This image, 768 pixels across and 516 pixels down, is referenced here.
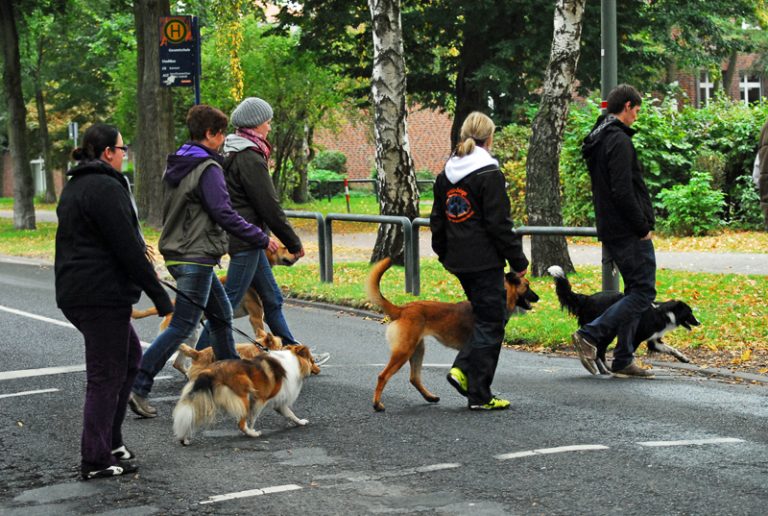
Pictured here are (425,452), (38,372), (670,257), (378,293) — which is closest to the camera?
(425,452)

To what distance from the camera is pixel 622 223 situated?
8.86 metres

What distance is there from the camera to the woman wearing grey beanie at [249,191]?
8461mm

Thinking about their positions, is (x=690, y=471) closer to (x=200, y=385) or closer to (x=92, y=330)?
(x=200, y=385)

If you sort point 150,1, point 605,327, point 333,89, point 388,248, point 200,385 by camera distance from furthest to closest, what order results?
point 333,89, point 150,1, point 388,248, point 605,327, point 200,385

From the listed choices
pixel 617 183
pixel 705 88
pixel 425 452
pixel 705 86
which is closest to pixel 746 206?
pixel 617 183

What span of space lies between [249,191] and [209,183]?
0.99 m

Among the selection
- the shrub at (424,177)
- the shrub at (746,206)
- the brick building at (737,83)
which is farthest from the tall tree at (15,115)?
the brick building at (737,83)

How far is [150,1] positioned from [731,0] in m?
13.8

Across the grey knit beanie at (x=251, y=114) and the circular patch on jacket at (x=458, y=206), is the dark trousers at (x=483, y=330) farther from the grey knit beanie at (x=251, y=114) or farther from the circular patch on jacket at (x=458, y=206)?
the grey knit beanie at (x=251, y=114)

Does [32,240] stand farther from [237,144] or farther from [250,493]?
[250,493]

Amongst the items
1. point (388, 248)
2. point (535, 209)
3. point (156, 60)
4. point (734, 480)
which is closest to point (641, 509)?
point (734, 480)

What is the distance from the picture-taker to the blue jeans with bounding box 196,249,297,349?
339 inches

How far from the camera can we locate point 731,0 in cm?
2836

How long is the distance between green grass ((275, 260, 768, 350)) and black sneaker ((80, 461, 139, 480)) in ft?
18.2
